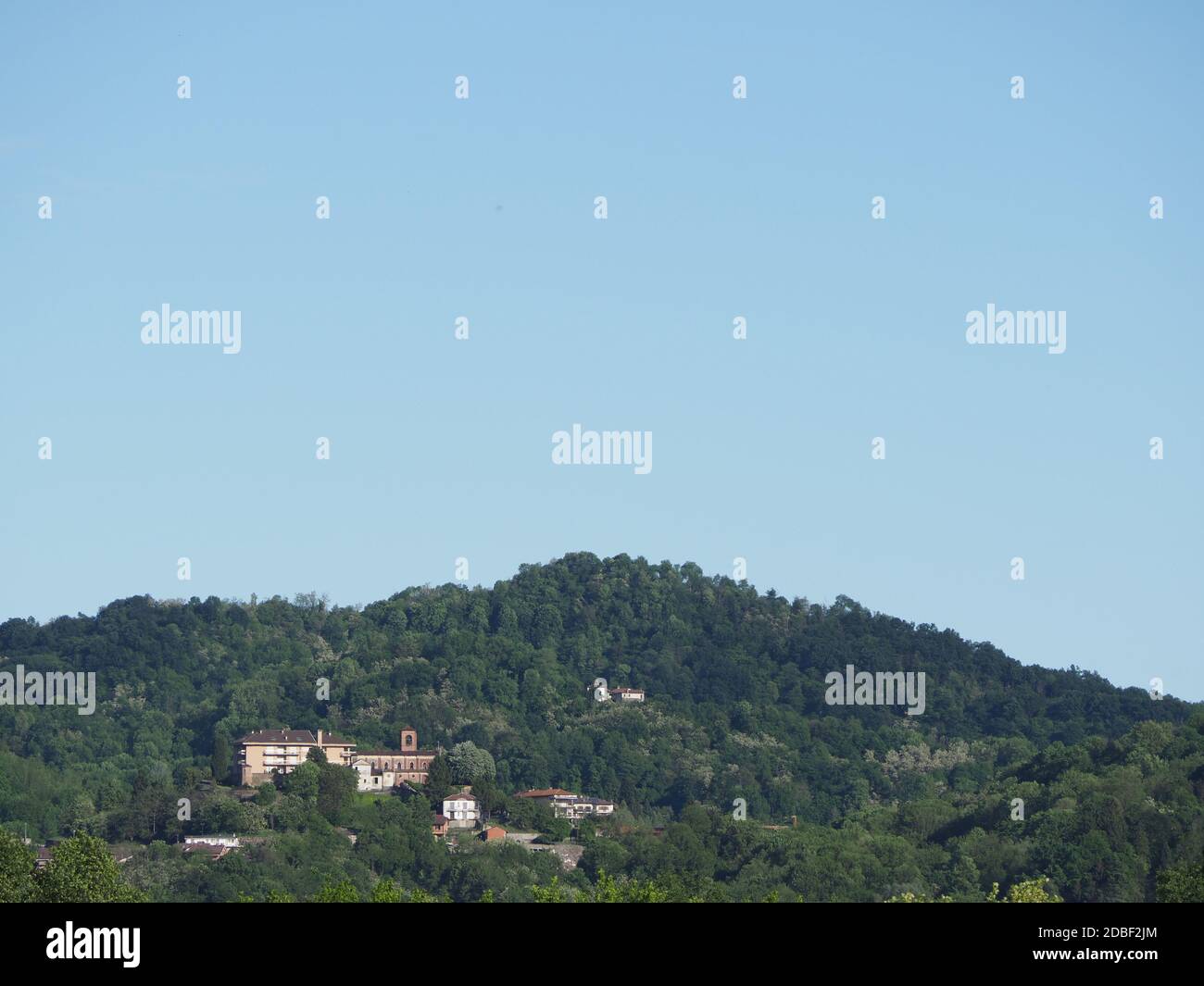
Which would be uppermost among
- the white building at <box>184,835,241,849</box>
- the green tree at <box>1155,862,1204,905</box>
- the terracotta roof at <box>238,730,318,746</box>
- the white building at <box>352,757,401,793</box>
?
the terracotta roof at <box>238,730,318,746</box>

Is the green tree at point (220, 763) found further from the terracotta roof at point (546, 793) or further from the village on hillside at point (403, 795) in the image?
the terracotta roof at point (546, 793)

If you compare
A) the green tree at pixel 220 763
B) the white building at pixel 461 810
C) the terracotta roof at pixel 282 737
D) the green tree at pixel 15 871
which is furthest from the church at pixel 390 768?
the green tree at pixel 15 871

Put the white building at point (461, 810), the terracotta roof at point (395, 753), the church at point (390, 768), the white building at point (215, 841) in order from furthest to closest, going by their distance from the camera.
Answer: the terracotta roof at point (395, 753), the church at point (390, 768), the white building at point (461, 810), the white building at point (215, 841)

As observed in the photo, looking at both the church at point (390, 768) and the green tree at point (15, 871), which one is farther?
the church at point (390, 768)

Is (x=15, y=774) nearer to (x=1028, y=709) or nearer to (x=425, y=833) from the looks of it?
(x=425, y=833)

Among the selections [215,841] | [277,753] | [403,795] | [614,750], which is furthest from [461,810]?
[614,750]

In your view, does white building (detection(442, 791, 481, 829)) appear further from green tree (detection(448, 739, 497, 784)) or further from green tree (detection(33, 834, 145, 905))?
green tree (detection(33, 834, 145, 905))

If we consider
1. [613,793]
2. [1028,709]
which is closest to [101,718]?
[613,793]

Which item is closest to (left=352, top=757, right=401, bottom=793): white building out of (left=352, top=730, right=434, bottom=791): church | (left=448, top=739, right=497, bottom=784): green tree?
(left=352, top=730, right=434, bottom=791): church
